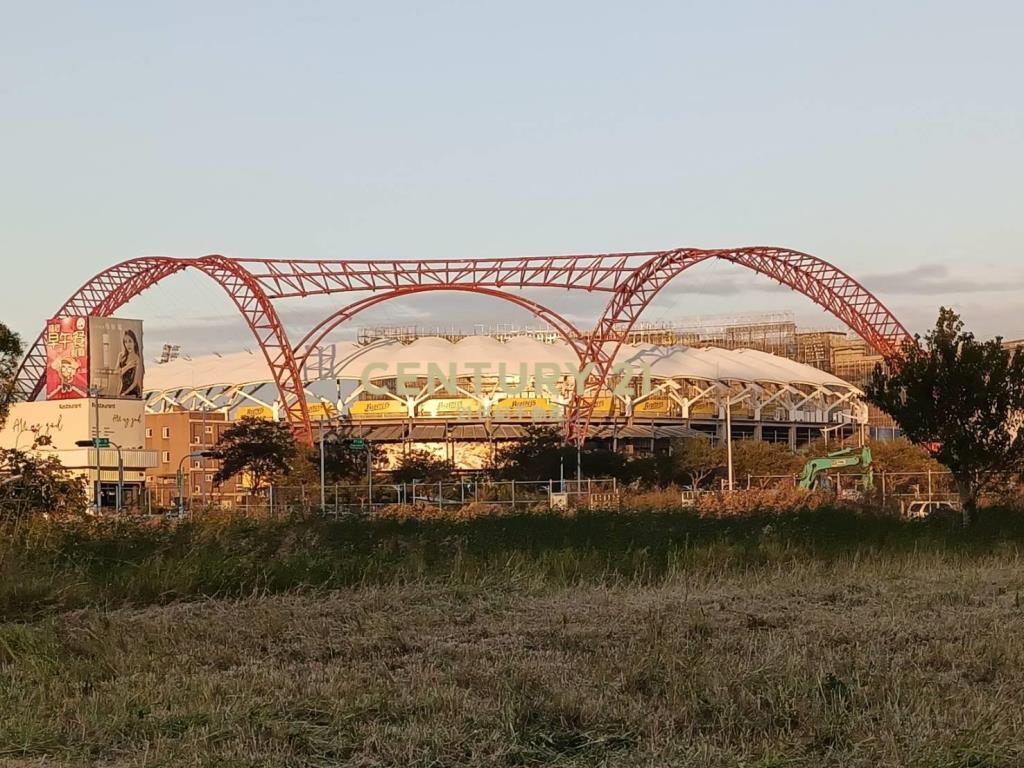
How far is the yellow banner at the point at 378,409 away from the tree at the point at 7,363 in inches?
3147

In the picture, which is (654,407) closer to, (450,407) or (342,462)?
(450,407)

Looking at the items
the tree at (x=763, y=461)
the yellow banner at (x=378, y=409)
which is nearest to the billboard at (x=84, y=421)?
the yellow banner at (x=378, y=409)

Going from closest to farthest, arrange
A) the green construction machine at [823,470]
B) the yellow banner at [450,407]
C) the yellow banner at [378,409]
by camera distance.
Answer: the green construction machine at [823,470] → the yellow banner at [450,407] → the yellow banner at [378,409]

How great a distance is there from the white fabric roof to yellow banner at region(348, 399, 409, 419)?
2.01 metres

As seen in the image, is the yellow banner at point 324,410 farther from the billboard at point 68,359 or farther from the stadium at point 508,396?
the billboard at point 68,359

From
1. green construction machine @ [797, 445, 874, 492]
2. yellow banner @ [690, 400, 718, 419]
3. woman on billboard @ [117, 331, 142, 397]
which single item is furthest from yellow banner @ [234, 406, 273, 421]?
green construction machine @ [797, 445, 874, 492]

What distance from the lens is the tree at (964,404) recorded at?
3016 cm

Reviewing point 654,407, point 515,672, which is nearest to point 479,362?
point 654,407

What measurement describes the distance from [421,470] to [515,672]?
75.3 metres

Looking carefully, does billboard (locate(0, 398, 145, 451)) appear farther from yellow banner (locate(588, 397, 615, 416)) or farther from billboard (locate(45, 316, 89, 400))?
yellow banner (locate(588, 397, 615, 416))

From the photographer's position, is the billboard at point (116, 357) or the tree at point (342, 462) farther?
the billboard at point (116, 357)

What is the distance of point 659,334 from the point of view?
461ft

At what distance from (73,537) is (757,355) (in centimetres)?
10913

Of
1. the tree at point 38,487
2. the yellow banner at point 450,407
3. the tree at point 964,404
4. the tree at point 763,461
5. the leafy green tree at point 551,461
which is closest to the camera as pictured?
the tree at point 38,487
